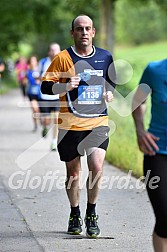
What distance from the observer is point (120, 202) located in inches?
386

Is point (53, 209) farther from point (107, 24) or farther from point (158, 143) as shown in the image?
point (107, 24)

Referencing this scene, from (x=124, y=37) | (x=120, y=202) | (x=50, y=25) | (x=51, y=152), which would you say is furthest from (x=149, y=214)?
(x=124, y=37)

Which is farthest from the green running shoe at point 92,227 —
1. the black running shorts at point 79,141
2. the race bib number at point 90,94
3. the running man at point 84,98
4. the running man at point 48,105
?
the running man at point 48,105

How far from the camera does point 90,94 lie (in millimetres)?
7691

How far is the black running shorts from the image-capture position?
7738 millimetres

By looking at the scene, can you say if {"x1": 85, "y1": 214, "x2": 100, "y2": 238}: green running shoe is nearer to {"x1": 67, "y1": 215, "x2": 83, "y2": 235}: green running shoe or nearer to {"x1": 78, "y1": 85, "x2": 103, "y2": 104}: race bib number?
{"x1": 67, "y1": 215, "x2": 83, "y2": 235}: green running shoe

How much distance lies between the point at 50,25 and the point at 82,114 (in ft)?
155

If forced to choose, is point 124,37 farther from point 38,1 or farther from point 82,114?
point 82,114

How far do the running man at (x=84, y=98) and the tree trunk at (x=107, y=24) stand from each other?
1973 cm

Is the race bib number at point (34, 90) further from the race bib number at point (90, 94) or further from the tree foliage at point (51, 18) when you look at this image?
the race bib number at point (90, 94)

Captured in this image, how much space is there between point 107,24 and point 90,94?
795 inches

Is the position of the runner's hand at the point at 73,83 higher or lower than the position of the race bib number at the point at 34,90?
higher

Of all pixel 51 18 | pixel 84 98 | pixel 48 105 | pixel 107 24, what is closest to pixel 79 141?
pixel 84 98

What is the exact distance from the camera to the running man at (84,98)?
7.70m
